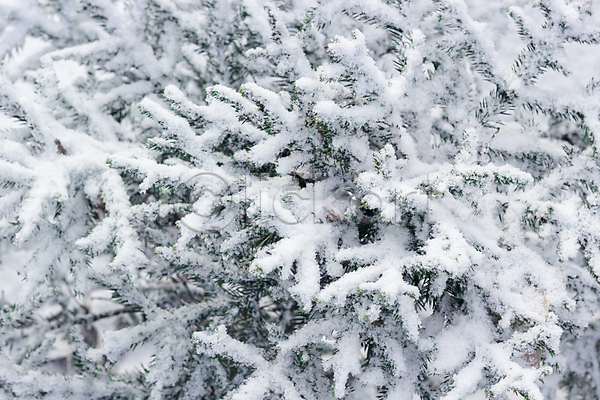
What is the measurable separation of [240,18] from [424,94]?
87 cm

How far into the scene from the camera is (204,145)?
1.19 metres

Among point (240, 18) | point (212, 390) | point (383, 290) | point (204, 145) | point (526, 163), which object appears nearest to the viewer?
point (383, 290)

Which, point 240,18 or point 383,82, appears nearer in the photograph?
point 383,82

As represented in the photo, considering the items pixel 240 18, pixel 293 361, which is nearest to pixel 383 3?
pixel 240 18

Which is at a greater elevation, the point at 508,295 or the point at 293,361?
the point at 508,295

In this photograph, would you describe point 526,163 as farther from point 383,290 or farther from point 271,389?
point 271,389

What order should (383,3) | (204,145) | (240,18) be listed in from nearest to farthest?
(204,145), (383,3), (240,18)

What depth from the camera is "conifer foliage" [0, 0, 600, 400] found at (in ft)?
3.35

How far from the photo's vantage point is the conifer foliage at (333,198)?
102 centimetres

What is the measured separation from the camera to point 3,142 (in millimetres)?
1368

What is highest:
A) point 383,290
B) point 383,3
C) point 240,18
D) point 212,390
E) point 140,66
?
point 383,3

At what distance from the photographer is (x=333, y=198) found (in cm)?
117

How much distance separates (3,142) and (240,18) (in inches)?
39.2

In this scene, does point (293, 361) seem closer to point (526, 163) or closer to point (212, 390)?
point (212, 390)
